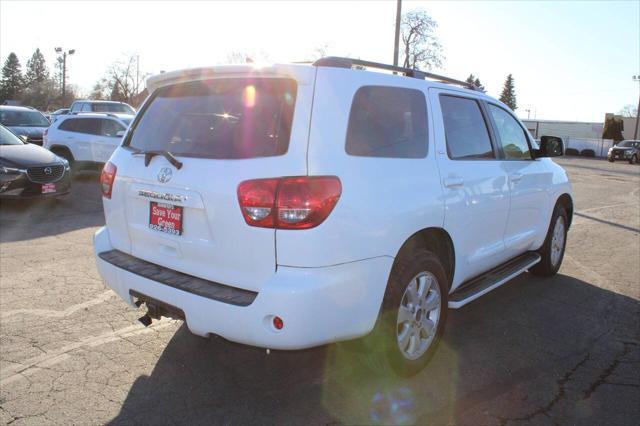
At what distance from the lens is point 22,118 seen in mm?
16109

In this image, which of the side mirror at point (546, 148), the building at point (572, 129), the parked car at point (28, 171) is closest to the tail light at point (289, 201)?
the side mirror at point (546, 148)

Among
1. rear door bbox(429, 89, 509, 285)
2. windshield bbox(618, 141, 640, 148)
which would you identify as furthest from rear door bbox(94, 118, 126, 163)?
A: windshield bbox(618, 141, 640, 148)

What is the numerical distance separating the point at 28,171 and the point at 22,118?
29.4 ft

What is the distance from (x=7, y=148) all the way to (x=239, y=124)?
7756mm

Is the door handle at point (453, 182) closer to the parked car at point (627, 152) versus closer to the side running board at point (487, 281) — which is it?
the side running board at point (487, 281)

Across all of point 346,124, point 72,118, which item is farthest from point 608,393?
point 72,118

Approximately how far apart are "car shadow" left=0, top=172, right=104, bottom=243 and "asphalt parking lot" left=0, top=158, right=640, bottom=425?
6.90ft

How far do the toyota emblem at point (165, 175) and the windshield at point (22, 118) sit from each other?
1501 cm

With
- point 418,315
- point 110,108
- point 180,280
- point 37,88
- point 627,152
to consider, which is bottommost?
point 418,315

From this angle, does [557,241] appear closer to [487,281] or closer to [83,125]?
[487,281]

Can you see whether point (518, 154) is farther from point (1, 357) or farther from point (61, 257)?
point (61, 257)

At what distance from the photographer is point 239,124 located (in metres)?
2.86

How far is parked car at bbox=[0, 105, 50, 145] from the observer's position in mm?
15537

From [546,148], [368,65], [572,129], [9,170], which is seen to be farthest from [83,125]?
[572,129]
